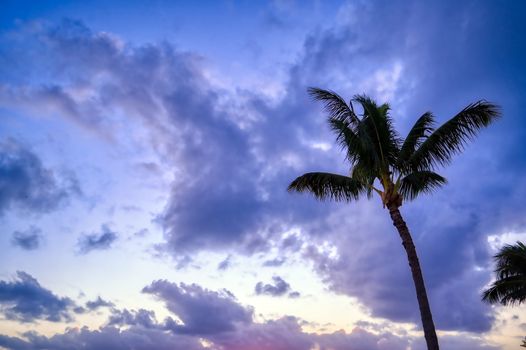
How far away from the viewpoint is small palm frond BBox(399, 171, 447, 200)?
58.4ft

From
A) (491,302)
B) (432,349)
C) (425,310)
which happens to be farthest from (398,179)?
(491,302)

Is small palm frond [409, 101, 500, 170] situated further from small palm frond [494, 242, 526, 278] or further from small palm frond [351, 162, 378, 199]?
small palm frond [494, 242, 526, 278]

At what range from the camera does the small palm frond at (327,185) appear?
18.6m

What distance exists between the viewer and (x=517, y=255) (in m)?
27.6

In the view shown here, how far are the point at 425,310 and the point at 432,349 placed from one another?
4.03 feet

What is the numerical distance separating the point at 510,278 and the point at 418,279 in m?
19.1

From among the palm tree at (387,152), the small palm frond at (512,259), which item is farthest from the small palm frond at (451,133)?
the small palm frond at (512,259)

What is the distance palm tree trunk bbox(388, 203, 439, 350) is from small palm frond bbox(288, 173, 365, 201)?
97.1 inches

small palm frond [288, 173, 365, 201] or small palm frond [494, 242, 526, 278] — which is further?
small palm frond [494, 242, 526, 278]

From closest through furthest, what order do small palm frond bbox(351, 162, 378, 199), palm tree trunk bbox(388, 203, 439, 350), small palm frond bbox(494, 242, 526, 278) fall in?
palm tree trunk bbox(388, 203, 439, 350) < small palm frond bbox(351, 162, 378, 199) < small palm frond bbox(494, 242, 526, 278)

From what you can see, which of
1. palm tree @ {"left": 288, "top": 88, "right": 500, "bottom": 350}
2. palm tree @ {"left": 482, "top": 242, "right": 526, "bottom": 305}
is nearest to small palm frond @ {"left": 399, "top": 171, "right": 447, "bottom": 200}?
palm tree @ {"left": 288, "top": 88, "right": 500, "bottom": 350}

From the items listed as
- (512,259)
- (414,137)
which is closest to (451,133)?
(414,137)

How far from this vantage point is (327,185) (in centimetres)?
1900

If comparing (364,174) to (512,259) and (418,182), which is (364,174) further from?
(512,259)
